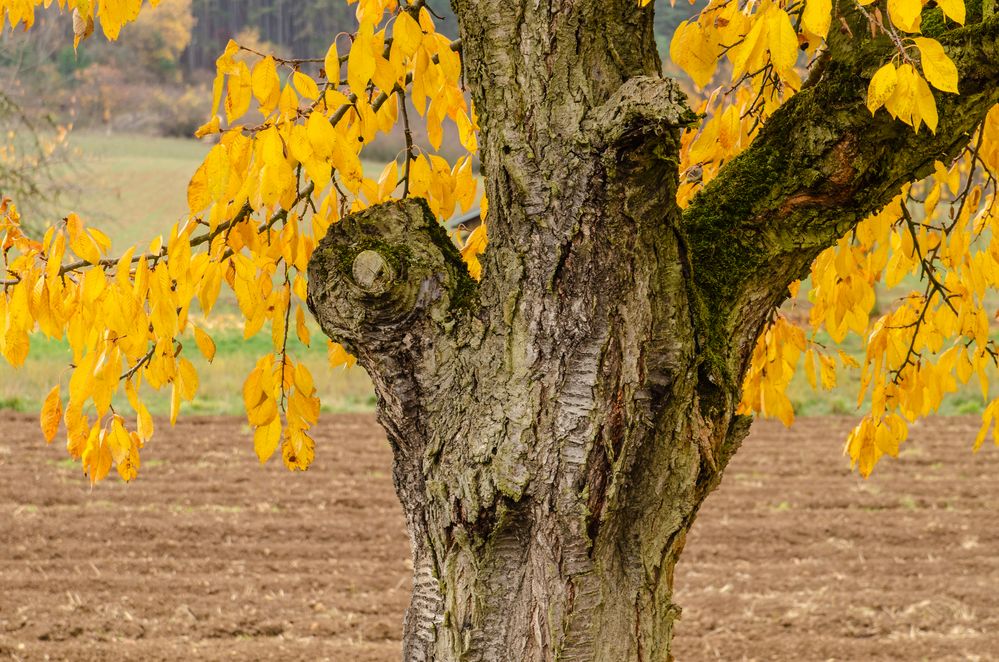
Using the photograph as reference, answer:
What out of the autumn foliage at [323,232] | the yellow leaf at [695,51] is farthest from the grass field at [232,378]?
the yellow leaf at [695,51]

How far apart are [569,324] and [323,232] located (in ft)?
3.36

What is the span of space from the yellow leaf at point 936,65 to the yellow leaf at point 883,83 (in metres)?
0.05

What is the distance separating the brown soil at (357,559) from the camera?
4918mm

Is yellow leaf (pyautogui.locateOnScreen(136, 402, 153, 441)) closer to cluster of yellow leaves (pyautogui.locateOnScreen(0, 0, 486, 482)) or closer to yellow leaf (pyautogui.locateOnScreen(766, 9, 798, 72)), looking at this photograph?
cluster of yellow leaves (pyautogui.locateOnScreen(0, 0, 486, 482))

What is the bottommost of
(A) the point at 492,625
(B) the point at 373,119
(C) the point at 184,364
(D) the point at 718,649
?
(D) the point at 718,649

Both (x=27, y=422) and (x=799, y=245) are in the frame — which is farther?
(x=27, y=422)

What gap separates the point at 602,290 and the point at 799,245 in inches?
15.5

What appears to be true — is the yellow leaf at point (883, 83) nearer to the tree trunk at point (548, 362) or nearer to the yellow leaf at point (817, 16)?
the yellow leaf at point (817, 16)

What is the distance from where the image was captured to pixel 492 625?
1.79 metres

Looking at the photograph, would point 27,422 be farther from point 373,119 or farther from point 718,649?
point 373,119

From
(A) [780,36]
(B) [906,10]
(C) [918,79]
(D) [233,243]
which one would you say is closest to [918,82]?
(C) [918,79]

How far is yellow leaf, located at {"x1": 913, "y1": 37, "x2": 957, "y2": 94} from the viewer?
4.84ft

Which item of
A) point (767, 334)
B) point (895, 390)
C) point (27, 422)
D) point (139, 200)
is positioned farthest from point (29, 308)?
point (139, 200)

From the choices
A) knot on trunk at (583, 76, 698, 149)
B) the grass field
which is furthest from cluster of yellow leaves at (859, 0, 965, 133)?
the grass field
